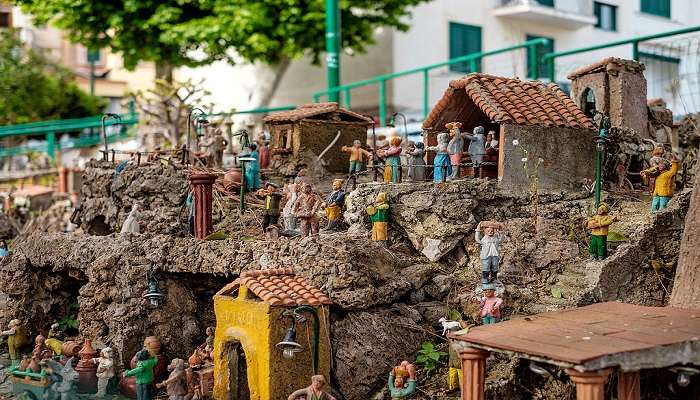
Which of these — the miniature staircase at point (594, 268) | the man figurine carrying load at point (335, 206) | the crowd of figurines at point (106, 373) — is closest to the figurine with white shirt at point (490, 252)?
the miniature staircase at point (594, 268)

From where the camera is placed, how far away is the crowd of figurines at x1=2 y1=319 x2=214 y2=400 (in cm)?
1723

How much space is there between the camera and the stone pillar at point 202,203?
19406 mm

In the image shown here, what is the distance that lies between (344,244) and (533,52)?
11.5m

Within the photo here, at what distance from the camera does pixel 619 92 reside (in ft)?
72.6

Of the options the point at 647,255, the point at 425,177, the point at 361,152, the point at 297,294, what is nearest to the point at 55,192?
the point at 361,152

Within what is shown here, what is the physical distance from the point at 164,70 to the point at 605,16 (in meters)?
15.7

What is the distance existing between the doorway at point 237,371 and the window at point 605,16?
863 inches

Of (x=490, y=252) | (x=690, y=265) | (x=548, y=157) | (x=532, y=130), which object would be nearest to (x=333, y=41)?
(x=532, y=130)

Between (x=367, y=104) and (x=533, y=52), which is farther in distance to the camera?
(x=367, y=104)

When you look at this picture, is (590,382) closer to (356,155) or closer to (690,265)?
(690,265)

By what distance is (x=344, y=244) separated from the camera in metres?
17.0

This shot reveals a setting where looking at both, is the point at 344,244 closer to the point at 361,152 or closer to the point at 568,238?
the point at 568,238

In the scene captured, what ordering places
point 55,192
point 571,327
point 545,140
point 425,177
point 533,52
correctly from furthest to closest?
point 55,192 < point 533,52 < point 425,177 < point 545,140 < point 571,327

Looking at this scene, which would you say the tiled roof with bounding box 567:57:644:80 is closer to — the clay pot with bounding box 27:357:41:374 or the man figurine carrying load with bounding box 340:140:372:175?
the man figurine carrying load with bounding box 340:140:372:175
